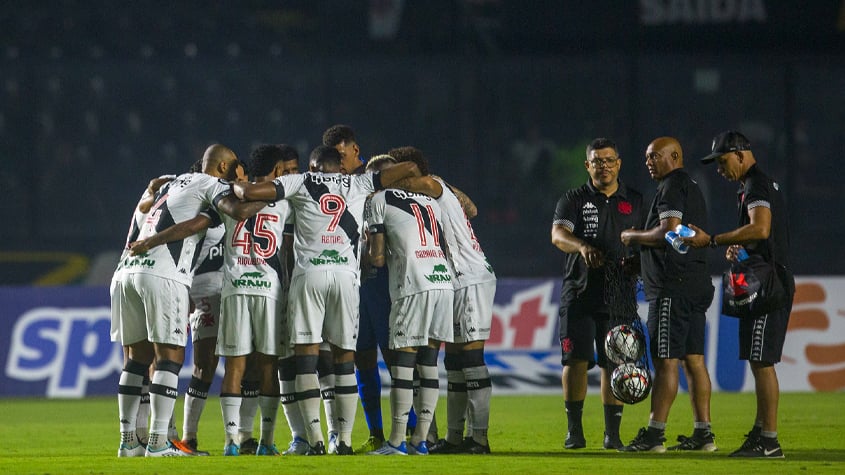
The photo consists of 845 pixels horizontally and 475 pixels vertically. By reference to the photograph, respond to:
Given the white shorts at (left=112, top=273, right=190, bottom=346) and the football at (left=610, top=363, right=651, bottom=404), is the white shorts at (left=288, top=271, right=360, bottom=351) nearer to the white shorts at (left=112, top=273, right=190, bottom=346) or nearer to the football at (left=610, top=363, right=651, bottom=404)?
the white shorts at (left=112, top=273, right=190, bottom=346)

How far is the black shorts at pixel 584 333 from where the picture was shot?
29.0 feet

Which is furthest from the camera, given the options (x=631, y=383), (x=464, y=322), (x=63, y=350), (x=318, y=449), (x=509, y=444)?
(x=63, y=350)

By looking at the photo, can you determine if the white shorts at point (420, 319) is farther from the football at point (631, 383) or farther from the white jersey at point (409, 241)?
the football at point (631, 383)

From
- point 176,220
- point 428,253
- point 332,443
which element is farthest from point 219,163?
point 332,443

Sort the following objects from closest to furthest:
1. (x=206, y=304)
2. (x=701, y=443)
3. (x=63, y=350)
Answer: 1. (x=701, y=443)
2. (x=206, y=304)
3. (x=63, y=350)

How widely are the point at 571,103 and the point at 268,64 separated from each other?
514 cm

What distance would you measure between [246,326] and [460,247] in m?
1.57

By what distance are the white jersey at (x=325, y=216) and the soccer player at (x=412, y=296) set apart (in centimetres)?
18

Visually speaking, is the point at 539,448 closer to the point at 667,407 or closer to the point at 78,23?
the point at 667,407

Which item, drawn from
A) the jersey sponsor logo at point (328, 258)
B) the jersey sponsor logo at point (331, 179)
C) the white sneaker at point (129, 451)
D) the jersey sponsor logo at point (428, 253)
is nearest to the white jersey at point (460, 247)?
the jersey sponsor logo at point (428, 253)

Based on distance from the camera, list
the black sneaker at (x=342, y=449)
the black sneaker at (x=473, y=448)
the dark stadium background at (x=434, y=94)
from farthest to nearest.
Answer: the dark stadium background at (x=434, y=94)
the black sneaker at (x=473, y=448)
the black sneaker at (x=342, y=449)

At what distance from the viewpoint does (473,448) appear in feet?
28.2

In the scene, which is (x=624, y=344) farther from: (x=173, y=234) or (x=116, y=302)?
(x=116, y=302)

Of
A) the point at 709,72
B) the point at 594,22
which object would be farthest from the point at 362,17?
the point at 709,72
